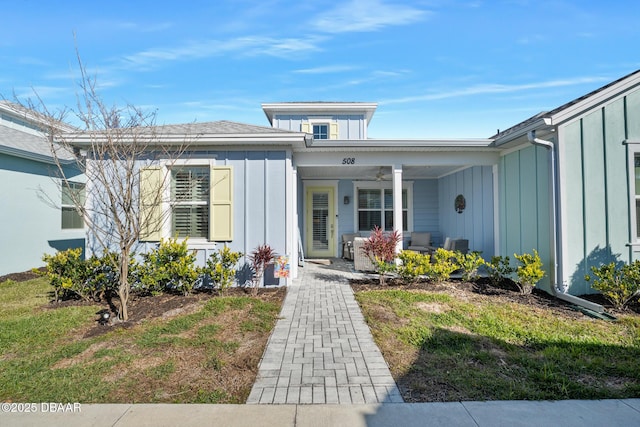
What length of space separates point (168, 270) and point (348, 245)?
18.8 feet

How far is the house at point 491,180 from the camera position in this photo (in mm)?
5680

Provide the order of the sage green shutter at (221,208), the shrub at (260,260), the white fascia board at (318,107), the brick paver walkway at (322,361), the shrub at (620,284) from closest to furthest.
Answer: the brick paver walkway at (322,361) → the shrub at (620,284) → the shrub at (260,260) → the sage green shutter at (221,208) → the white fascia board at (318,107)

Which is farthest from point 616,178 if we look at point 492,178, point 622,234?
point 492,178

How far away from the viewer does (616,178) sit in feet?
18.8

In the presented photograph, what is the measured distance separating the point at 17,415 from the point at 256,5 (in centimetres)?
697

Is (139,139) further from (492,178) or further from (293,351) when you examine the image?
(492,178)

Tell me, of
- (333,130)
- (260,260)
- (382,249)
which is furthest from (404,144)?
(333,130)

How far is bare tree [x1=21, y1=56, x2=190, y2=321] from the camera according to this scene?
15.2 ft

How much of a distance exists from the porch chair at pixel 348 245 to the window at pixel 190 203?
4.75 m

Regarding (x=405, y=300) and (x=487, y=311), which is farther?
(x=405, y=300)

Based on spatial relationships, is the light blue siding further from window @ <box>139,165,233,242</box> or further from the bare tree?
the bare tree

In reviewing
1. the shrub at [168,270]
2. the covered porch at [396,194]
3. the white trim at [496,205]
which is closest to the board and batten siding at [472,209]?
the covered porch at [396,194]

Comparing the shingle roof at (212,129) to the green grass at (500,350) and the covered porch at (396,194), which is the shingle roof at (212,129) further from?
the green grass at (500,350)

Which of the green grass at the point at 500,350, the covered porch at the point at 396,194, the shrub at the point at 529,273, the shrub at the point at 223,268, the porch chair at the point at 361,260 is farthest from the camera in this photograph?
the porch chair at the point at 361,260
